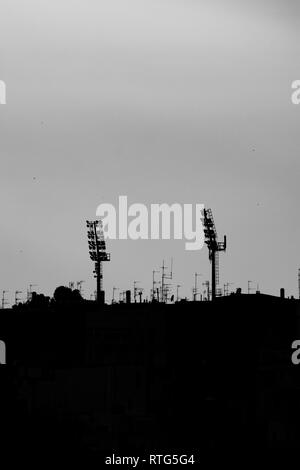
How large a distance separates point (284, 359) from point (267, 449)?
12.4m

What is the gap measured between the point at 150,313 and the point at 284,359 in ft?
34.1

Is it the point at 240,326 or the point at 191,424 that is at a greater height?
the point at 240,326

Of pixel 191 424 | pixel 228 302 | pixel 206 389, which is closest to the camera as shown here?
pixel 191 424
